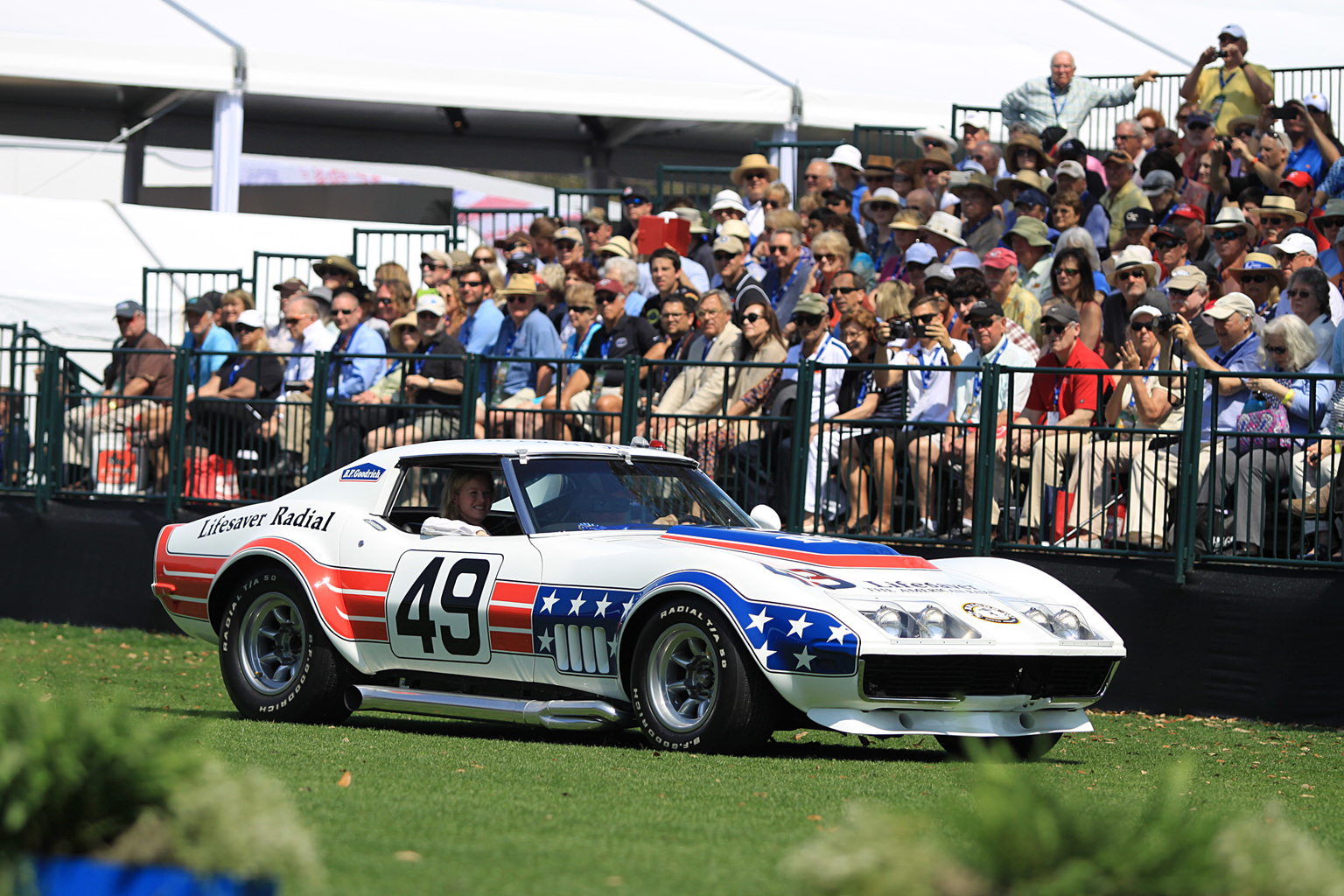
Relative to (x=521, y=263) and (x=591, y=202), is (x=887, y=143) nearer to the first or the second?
(x=591, y=202)

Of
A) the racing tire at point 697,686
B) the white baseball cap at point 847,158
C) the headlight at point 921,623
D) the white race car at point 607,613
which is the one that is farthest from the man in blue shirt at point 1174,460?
the white baseball cap at point 847,158

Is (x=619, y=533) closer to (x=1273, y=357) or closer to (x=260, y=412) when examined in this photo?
(x=1273, y=357)

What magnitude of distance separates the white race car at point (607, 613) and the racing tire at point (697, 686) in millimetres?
11

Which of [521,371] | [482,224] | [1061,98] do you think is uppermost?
[1061,98]

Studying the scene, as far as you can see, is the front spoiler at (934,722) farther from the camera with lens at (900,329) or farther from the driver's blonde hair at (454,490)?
the camera with lens at (900,329)

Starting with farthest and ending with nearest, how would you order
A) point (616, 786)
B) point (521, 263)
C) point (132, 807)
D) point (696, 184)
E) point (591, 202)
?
point (591, 202), point (696, 184), point (521, 263), point (616, 786), point (132, 807)

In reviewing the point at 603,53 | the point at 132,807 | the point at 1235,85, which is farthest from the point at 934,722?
the point at 603,53

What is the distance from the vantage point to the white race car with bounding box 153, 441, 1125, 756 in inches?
313

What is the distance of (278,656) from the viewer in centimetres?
974

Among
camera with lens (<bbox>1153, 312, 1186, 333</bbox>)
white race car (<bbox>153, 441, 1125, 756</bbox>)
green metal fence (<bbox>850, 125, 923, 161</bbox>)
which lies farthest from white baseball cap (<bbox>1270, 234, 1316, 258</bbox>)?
green metal fence (<bbox>850, 125, 923, 161</bbox>)

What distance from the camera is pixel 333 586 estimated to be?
9.42 meters

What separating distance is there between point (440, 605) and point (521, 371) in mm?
5270

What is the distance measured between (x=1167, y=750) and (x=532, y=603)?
3369 mm

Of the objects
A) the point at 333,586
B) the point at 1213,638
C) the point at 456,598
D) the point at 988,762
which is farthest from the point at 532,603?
the point at 988,762
